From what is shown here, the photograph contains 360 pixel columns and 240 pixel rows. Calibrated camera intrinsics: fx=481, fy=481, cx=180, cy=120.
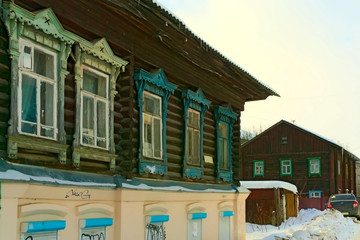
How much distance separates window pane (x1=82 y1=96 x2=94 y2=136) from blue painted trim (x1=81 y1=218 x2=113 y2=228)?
4.84 feet

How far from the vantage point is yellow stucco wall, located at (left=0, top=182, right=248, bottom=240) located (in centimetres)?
638

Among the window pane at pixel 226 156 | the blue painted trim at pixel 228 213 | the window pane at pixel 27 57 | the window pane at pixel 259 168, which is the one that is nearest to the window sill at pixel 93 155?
the window pane at pixel 27 57

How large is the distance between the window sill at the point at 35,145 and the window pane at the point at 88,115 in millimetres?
798

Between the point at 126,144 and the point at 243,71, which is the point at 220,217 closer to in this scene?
the point at 243,71

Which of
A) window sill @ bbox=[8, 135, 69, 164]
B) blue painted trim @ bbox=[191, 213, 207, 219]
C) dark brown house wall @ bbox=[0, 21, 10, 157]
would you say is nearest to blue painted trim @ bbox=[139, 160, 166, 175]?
blue painted trim @ bbox=[191, 213, 207, 219]

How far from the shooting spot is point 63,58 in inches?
298

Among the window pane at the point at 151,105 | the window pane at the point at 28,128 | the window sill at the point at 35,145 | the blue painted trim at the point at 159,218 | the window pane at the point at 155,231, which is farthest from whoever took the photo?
the window pane at the point at 151,105

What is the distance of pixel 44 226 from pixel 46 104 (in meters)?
1.80

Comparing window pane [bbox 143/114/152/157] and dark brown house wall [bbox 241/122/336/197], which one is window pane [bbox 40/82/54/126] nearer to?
window pane [bbox 143/114/152/157]

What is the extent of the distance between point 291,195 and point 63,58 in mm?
22160

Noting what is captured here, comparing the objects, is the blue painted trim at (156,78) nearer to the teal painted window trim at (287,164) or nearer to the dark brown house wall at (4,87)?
the dark brown house wall at (4,87)

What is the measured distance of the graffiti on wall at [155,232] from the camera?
391 inches

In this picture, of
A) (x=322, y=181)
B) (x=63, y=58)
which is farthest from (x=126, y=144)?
(x=322, y=181)

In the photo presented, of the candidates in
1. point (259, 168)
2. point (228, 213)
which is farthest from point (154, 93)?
point (259, 168)
